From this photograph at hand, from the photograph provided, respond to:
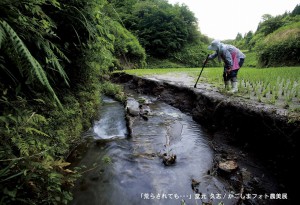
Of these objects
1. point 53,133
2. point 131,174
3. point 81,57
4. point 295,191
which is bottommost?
point 131,174

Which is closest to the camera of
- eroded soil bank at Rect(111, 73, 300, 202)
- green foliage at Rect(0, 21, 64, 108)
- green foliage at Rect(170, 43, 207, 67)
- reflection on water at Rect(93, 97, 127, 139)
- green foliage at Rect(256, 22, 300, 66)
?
green foliage at Rect(0, 21, 64, 108)

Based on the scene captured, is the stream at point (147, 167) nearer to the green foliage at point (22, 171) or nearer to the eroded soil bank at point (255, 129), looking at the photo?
the eroded soil bank at point (255, 129)

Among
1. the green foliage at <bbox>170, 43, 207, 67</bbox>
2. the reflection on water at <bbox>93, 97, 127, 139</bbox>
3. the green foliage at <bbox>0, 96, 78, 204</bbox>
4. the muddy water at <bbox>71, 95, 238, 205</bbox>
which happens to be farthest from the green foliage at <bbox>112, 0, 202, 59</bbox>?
the green foliage at <bbox>0, 96, 78, 204</bbox>

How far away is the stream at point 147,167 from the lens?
2791mm

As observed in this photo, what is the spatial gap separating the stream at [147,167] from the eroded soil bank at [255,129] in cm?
53

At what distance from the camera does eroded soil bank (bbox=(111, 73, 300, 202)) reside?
110 inches

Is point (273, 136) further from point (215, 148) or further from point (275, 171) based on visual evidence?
point (215, 148)

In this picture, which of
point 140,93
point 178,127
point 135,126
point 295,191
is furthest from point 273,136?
point 140,93

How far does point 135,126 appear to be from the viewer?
533cm

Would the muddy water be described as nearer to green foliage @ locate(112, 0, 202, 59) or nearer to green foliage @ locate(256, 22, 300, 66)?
green foliage @ locate(256, 22, 300, 66)

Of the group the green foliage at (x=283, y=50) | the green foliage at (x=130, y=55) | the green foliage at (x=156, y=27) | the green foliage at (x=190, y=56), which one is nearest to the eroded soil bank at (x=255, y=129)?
the green foliage at (x=283, y=50)

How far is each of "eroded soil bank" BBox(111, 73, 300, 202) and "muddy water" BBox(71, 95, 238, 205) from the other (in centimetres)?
55

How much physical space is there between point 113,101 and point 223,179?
236 inches

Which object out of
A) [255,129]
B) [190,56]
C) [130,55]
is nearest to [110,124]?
[255,129]
